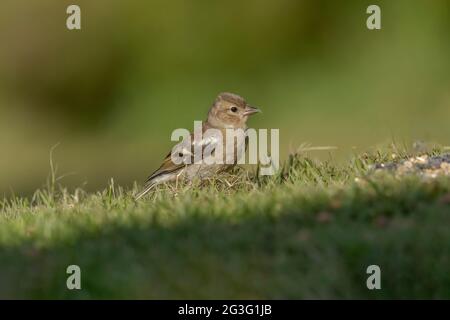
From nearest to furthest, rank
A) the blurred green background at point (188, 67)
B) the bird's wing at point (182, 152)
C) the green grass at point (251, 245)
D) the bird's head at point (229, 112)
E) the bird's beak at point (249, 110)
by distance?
the green grass at point (251, 245), the bird's wing at point (182, 152), the bird's head at point (229, 112), the bird's beak at point (249, 110), the blurred green background at point (188, 67)

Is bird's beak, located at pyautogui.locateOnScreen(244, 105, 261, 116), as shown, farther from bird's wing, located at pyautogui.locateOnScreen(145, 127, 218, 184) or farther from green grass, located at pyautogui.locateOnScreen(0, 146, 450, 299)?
green grass, located at pyautogui.locateOnScreen(0, 146, 450, 299)

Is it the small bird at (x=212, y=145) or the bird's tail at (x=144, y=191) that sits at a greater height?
the small bird at (x=212, y=145)

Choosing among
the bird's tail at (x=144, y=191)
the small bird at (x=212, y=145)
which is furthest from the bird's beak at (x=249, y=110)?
the bird's tail at (x=144, y=191)

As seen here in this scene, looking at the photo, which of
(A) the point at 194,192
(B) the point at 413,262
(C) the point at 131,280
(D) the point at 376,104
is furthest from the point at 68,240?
(D) the point at 376,104

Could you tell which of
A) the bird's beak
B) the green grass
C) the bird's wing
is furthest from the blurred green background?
the green grass

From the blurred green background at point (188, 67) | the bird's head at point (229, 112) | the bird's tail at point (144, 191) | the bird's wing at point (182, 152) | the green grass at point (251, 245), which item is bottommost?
the green grass at point (251, 245)

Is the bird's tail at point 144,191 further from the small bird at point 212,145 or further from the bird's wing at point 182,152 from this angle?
the bird's wing at point 182,152

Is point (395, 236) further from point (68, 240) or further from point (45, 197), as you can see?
point (45, 197)
